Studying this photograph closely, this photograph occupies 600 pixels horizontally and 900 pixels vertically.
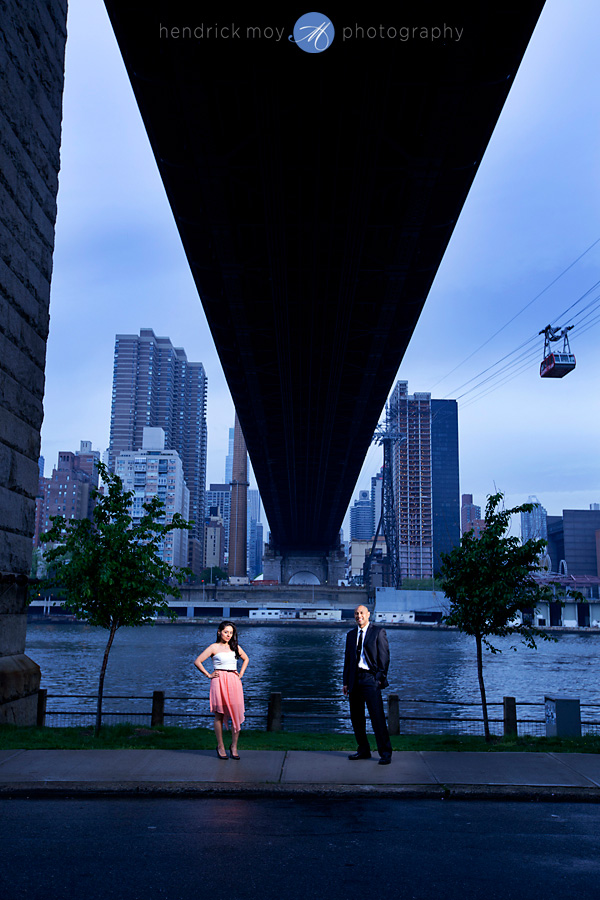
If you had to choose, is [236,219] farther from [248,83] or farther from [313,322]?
[313,322]

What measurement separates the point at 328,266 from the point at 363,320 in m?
6.80

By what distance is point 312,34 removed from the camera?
765 inches

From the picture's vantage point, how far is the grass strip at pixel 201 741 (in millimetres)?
10211

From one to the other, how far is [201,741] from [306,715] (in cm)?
266

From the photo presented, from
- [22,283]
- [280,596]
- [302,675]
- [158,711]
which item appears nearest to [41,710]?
[158,711]

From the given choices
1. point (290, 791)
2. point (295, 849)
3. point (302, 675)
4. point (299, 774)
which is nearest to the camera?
point (295, 849)

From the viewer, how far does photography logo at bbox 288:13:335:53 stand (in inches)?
752

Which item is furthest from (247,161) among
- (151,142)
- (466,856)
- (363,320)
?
(466,856)

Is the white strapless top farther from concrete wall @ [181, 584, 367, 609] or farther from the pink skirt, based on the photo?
concrete wall @ [181, 584, 367, 609]

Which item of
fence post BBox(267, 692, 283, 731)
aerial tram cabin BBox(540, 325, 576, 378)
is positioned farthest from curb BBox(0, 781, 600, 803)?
aerial tram cabin BBox(540, 325, 576, 378)

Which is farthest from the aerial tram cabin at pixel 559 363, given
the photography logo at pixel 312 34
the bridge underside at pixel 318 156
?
the photography logo at pixel 312 34

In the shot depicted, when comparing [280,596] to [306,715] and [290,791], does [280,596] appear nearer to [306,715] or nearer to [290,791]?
[306,715]

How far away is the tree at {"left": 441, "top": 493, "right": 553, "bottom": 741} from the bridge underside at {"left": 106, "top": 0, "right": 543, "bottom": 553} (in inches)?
513

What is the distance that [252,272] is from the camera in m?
33.7
